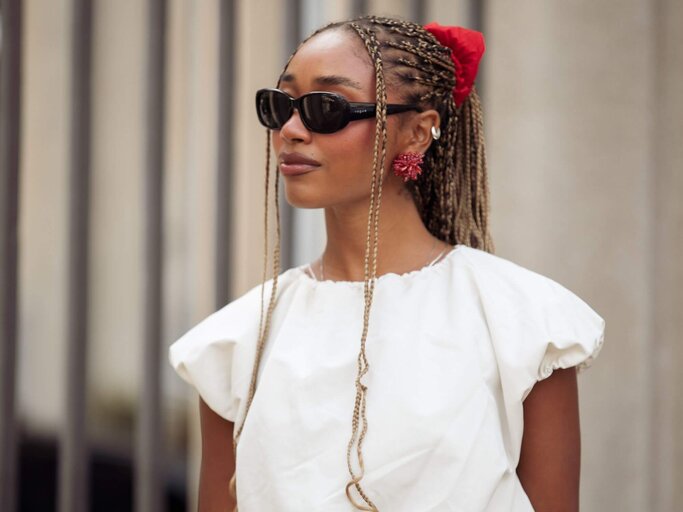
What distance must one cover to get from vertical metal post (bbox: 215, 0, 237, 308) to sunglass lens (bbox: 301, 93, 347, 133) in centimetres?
155

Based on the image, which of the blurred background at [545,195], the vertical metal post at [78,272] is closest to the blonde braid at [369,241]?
the blurred background at [545,195]

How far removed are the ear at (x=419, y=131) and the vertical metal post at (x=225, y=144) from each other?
1481mm

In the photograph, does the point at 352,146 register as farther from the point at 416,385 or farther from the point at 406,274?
the point at 416,385

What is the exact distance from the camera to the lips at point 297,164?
1.56 m

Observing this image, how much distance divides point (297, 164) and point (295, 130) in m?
0.06

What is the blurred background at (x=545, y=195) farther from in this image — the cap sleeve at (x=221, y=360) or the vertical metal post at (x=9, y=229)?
the cap sleeve at (x=221, y=360)

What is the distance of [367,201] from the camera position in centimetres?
165

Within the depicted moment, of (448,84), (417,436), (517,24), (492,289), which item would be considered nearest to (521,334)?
(492,289)

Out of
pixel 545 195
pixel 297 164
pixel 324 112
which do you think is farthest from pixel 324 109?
pixel 545 195

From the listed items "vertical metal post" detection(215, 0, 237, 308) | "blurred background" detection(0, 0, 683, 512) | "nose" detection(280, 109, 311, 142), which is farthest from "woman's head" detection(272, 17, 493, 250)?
"vertical metal post" detection(215, 0, 237, 308)

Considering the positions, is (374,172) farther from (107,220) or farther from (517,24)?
(107,220)

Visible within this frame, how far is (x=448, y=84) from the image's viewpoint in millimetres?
1697

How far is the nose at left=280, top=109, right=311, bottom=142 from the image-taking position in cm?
155

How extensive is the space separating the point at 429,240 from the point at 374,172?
0.21 m
